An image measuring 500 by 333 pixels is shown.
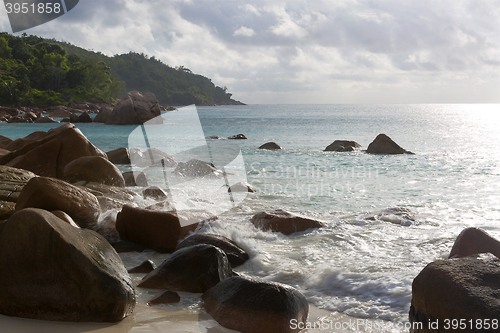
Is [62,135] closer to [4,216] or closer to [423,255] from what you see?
[4,216]

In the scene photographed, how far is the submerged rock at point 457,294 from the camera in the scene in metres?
2.28

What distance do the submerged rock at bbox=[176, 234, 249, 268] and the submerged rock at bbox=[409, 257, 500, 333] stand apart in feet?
6.14

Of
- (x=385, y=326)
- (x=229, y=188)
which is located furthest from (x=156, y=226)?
(x=229, y=188)

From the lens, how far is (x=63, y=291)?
8.38ft

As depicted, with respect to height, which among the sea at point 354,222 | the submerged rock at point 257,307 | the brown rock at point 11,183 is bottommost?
the sea at point 354,222

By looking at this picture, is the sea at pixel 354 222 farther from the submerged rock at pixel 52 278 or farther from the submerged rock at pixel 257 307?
the submerged rock at pixel 52 278

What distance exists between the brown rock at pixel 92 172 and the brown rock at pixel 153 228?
2219 mm

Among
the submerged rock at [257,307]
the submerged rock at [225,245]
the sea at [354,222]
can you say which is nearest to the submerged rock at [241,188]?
the sea at [354,222]

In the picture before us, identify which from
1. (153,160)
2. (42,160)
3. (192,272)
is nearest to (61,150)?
(42,160)

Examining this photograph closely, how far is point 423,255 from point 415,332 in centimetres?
192

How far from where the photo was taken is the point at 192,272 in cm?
333

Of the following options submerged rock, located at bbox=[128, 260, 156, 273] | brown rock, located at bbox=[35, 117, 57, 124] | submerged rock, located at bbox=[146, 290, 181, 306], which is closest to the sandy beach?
submerged rock, located at bbox=[146, 290, 181, 306]

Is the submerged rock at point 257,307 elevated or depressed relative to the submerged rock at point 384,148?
depressed

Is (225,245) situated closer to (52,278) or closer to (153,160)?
(52,278)
